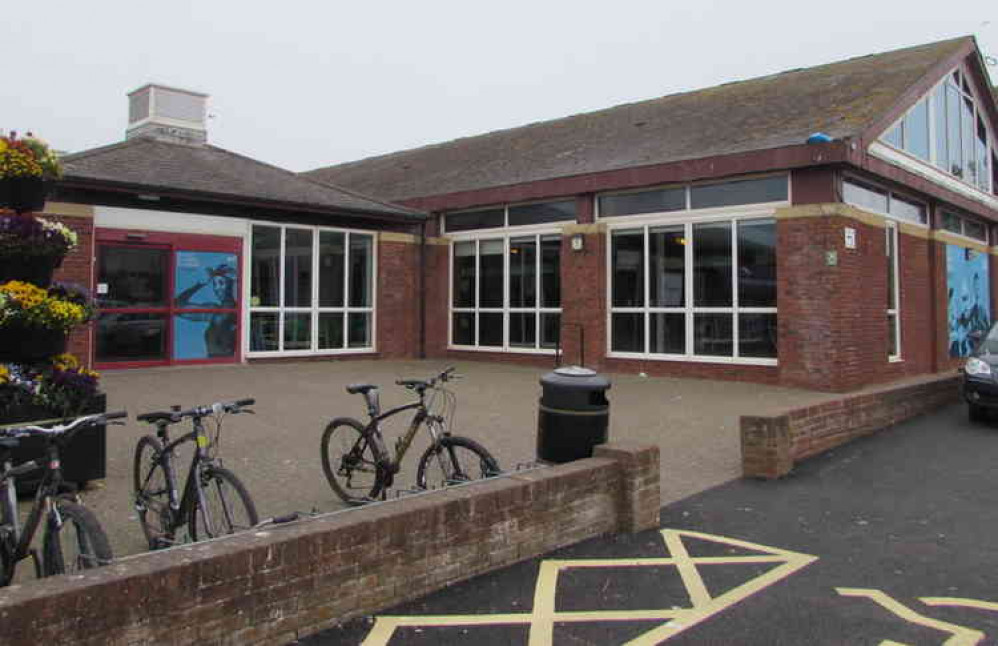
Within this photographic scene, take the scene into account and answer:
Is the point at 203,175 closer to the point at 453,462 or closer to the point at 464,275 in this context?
the point at 464,275

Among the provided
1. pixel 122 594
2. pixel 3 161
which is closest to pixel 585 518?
pixel 122 594

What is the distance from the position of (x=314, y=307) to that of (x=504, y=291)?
13.7ft

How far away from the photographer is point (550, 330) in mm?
15898

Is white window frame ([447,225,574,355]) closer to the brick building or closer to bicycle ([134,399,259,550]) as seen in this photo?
the brick building

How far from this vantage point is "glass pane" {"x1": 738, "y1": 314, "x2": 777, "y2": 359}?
12.7m

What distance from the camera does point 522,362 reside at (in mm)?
16234

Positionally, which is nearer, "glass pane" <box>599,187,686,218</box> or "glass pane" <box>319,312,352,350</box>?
"glass pane" <box>599,187,686,218</box>

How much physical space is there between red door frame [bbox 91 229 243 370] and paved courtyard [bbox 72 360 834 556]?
0.41m

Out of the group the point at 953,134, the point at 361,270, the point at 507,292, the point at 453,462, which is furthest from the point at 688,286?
the point at 453,462

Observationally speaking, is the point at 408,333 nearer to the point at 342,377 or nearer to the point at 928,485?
the point at 342,377

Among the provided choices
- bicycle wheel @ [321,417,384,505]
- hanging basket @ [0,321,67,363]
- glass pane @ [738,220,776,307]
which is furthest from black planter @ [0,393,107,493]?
glass pane @ [738,220,776,307]

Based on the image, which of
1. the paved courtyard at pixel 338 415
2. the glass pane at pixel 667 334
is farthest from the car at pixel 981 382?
the glass pane at pixel 667 334

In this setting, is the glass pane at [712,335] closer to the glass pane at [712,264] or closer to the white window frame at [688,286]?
the white window frame at [688,286]

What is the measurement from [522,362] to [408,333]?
3.00 metres
